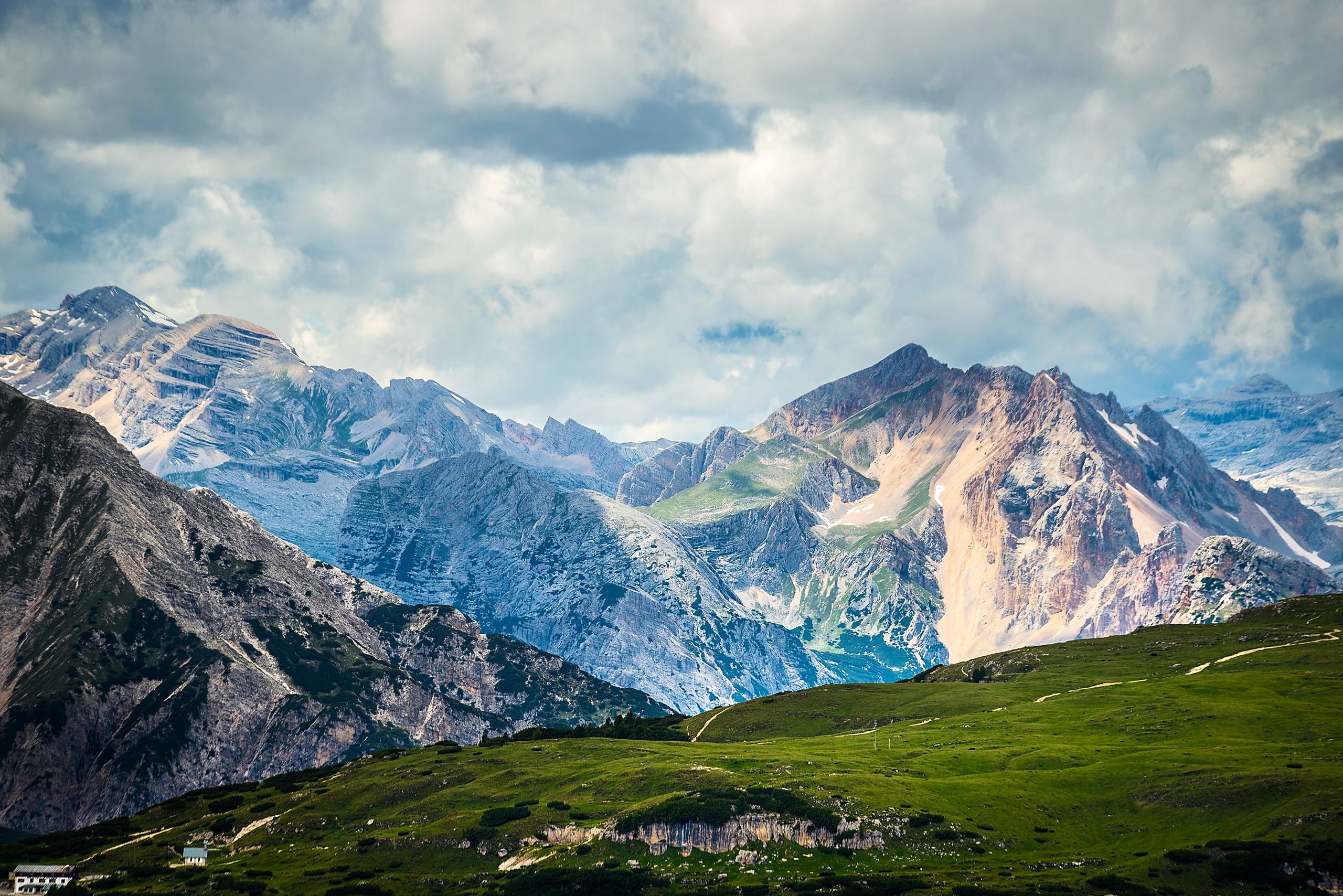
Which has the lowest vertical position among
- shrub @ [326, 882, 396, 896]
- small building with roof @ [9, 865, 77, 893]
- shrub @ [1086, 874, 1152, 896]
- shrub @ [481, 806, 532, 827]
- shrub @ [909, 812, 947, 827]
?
shrub @ [1086, 874, 1152, 896]

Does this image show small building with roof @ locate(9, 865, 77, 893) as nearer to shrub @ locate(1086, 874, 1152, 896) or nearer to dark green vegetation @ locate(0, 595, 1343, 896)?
dark green vegetation @ locate(0, 595, 1343, 896)

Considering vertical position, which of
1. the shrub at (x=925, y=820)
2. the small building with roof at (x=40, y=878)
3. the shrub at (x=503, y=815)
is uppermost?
the shrub at (x=503, y=815)

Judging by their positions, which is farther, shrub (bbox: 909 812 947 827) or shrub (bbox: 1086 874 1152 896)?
shrub (bbox: 909 812 947 827)

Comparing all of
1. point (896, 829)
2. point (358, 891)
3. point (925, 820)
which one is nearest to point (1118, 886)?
point (925, 820)

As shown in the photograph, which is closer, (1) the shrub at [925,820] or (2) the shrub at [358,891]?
(2) the shrub at [358,891]

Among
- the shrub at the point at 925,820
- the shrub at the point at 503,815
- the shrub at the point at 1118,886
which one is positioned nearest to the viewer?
the shrub at the point at 1118,886

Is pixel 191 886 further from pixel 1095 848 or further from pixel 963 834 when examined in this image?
pixel 1095 848

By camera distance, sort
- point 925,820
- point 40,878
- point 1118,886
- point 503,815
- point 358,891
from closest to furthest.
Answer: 1. point 1118,886
2. point 358,891
3. point 925,820
4. point 40,878
5. point 503,815

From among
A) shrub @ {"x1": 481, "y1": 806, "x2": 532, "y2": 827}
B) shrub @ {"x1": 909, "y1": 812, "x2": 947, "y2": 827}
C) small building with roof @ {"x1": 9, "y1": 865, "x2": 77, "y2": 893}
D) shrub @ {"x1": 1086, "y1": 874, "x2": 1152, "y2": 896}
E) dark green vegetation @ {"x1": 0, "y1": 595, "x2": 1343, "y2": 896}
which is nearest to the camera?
shrub @ {"x1": 1086, "y1": 874, "x2": 1152, "y2": 896}

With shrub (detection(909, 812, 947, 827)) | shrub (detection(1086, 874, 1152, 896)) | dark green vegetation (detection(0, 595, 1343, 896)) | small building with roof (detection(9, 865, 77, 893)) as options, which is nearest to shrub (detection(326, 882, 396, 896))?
dark green vegetation (detection(0, 595, 1343, 896))

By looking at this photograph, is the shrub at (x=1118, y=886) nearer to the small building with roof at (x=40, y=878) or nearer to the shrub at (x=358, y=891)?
the shrub at (x=358, y=891)

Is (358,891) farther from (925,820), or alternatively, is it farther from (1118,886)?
(1118,886)

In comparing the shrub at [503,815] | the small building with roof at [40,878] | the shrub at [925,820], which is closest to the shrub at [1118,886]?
the shrub at [925,820]

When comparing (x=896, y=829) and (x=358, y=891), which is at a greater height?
(x=896, y=829)
